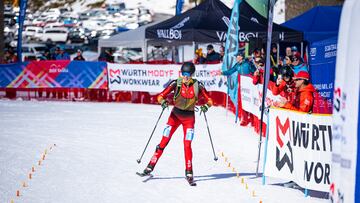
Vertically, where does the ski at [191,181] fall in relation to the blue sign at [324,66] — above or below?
below

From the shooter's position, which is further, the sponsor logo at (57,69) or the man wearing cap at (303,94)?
the sponsor logo at (57,69)

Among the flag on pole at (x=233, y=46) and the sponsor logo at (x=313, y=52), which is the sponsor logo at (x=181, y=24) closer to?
the flag on pole at (x=233, y=46)

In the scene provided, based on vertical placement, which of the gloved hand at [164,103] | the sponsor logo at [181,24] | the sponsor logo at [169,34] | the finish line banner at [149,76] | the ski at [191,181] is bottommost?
the ski at [191,181]

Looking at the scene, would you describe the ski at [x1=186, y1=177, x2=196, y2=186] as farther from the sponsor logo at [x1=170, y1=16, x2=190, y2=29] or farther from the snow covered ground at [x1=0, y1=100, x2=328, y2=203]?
the sponsor logo at [x1=170, y1=16, x2=190, y2=29]

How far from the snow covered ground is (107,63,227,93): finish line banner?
2381mm

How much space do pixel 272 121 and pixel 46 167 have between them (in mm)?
4241

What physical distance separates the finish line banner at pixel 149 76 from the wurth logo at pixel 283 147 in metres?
13.6

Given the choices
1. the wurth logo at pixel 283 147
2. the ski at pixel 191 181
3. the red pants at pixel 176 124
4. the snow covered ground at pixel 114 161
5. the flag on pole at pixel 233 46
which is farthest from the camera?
the flag on pole at pixel 233 46

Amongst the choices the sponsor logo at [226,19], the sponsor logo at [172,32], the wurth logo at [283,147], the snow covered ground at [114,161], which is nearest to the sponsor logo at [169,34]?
the sponsor logo at [172,32]

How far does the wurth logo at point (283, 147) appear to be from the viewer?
11414 millimetres

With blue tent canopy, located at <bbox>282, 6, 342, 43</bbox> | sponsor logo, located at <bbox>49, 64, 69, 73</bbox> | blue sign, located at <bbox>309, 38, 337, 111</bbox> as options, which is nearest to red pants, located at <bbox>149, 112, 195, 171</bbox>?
blue sign, located at <bbox>309, 38, 337, 111</bbox>

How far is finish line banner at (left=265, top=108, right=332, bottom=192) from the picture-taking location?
10578mm

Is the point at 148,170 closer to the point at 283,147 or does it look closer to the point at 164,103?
the point at 164,103

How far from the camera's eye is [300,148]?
11.1 m
